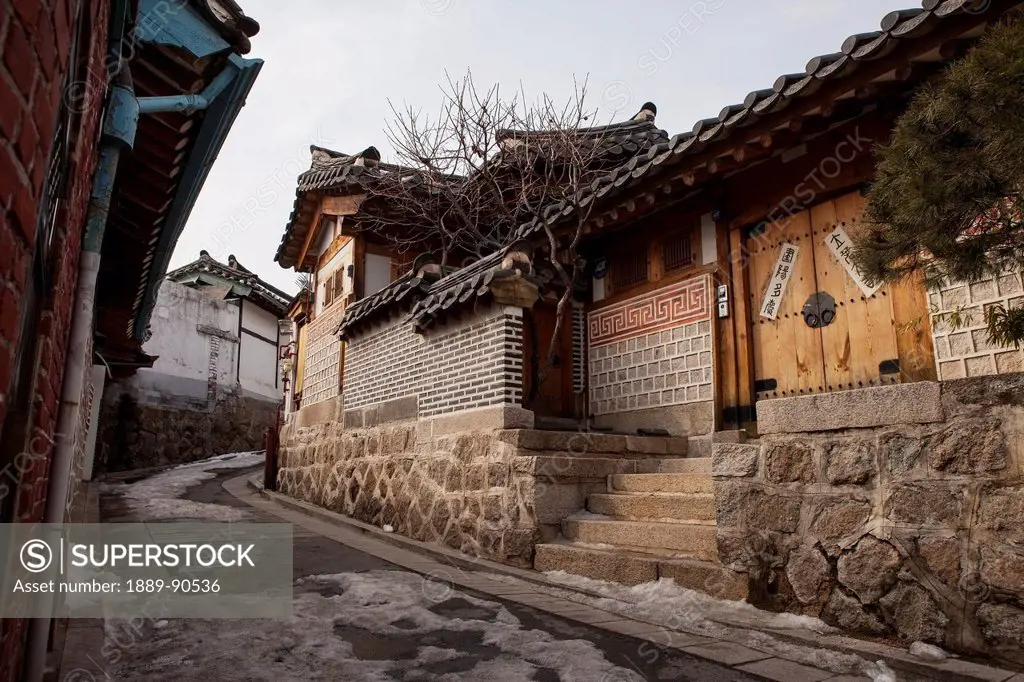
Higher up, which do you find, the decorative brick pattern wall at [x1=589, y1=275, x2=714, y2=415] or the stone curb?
the decorative brick pattern wall at [x1=589, y1=275, x2=714, y2=415]

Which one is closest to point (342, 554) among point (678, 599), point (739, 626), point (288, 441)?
point (678, 599)

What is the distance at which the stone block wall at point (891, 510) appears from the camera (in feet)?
11.1

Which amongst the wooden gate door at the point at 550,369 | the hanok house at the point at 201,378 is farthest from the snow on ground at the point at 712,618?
the hanok house at the point at 201,378

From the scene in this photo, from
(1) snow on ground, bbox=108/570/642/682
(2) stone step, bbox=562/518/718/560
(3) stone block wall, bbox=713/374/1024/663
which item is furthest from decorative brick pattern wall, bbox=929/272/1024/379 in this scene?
(1) snow on ground, bbox=108/570/642/682

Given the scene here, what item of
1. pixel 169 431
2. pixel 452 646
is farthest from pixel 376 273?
pixel 169 431

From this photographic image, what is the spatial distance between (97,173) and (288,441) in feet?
35.5

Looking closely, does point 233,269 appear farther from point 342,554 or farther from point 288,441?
point 342,554

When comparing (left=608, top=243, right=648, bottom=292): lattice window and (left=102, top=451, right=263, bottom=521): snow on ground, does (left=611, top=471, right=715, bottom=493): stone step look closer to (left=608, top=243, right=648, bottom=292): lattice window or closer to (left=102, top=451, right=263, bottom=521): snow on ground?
(left=608, top=243, right=648, bottom=292): lattice window

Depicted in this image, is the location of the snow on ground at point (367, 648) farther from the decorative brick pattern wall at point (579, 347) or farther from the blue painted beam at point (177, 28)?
the decorative brick pattern wall at point (579, 347)

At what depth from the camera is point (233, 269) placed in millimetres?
23391

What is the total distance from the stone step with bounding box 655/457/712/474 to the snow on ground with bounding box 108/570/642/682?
2.74m

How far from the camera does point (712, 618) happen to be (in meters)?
4.17

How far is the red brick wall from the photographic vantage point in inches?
42.4

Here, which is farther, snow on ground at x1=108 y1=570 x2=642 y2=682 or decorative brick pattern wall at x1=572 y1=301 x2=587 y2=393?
decorative brick pattern wall at x1=572 y1=301 x2=587 y2=393
